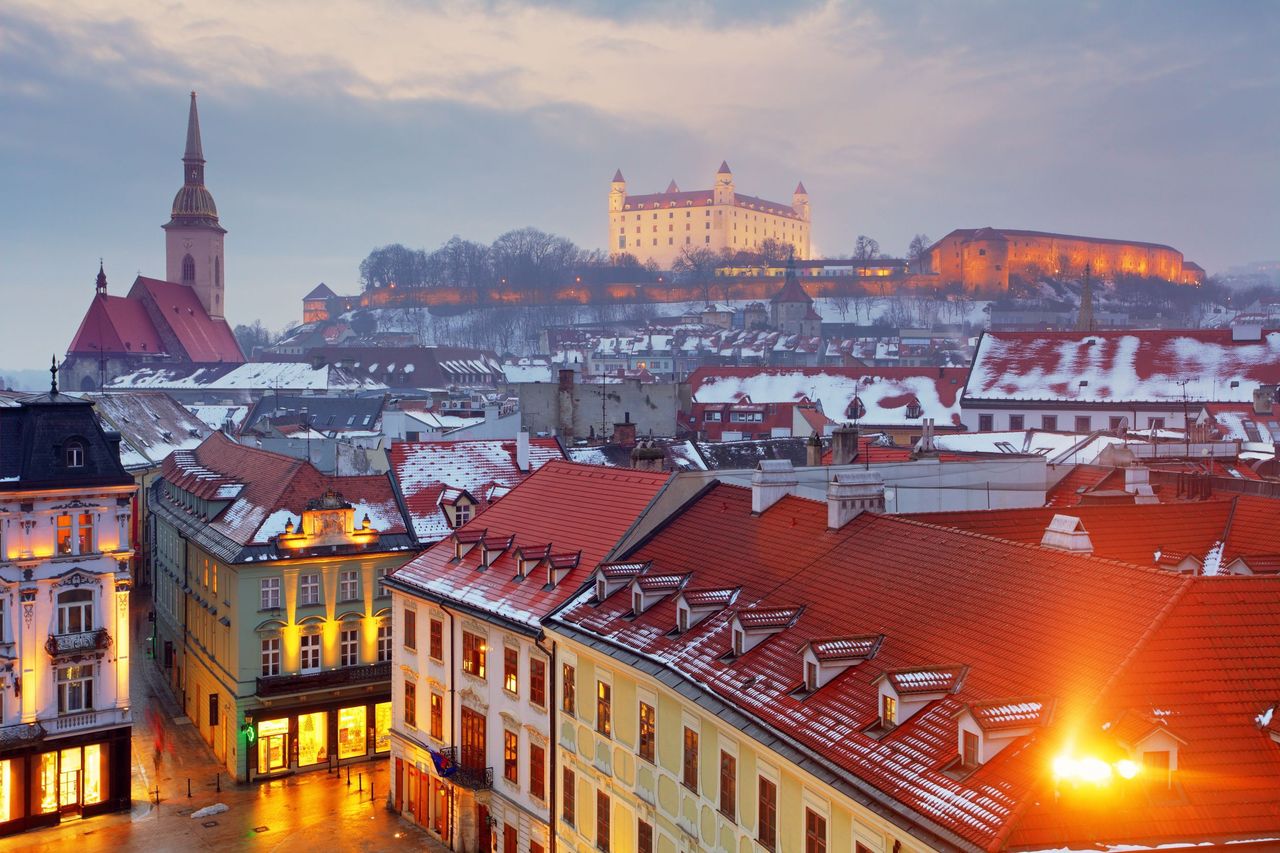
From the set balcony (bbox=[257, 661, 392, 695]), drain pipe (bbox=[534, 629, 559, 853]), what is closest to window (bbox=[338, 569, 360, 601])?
balcony (bbox=[257, 661, 392, 695])

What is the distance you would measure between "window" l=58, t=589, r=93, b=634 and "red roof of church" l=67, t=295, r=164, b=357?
94.6m

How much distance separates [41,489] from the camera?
3275 centimetres

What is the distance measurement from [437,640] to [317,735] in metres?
8.22

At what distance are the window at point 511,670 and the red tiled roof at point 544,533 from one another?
2.99ft

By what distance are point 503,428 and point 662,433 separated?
16422mm

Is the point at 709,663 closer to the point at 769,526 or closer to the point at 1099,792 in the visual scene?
the point at 769,526

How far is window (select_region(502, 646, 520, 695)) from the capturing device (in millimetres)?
27266

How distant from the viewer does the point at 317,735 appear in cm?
3688

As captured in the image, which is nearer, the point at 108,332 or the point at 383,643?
the point at 383,643

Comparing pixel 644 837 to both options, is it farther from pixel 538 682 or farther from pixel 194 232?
pixel 194 232

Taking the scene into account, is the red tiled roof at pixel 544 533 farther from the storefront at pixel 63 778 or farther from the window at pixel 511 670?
the storefront at pixel 63 778

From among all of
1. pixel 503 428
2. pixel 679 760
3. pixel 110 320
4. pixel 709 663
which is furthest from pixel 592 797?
pixel 110 320

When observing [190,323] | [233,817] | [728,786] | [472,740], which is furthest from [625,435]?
[190,323]

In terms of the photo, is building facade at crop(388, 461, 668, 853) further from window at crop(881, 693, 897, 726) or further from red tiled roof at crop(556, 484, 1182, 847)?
window at crop(881, 693, 897, 726)
